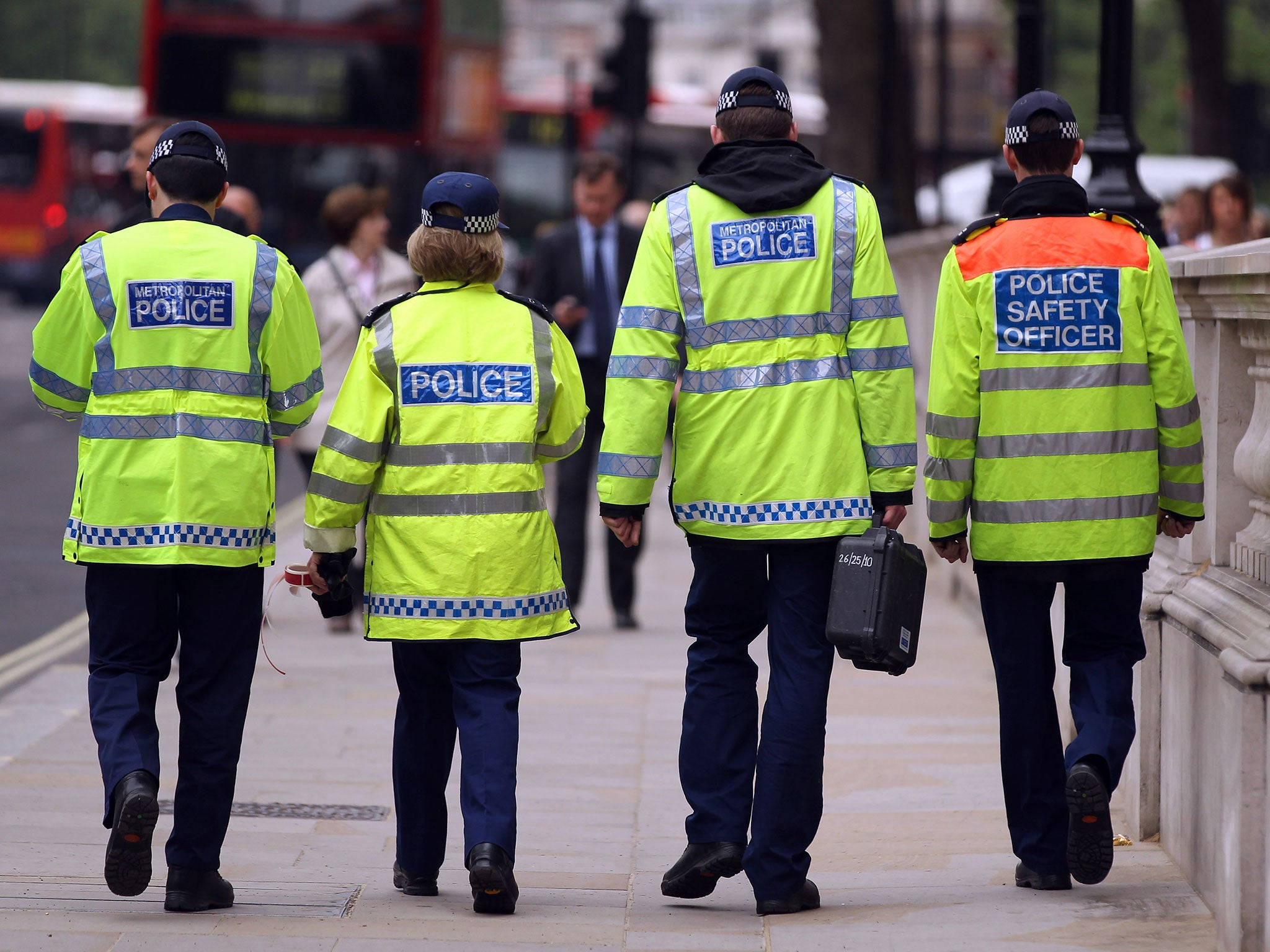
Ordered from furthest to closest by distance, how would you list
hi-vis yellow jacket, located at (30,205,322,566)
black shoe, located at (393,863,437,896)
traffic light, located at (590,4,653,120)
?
traffic light, located at (590,4,653,120) < black shoe, located at (393,863,437,896) < hi-vis yellow jacket, located at (30,205,322,566)

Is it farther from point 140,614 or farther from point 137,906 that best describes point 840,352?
point 137,906

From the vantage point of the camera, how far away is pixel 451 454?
4.65 meters

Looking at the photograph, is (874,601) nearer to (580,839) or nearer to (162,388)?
(580,839)

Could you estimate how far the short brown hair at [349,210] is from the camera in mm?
9039

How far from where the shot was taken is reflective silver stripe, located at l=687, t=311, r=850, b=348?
470 centimetres

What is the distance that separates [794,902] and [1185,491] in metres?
1.34

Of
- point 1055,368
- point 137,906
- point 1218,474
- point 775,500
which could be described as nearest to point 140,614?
point 137,906

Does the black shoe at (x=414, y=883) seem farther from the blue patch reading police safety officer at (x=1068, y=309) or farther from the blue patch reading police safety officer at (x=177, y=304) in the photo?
the blue patch reading police safety officer at (x=1068, y=309)

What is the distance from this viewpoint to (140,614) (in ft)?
15.3

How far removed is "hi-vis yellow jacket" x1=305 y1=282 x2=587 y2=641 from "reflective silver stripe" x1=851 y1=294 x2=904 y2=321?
761 mm

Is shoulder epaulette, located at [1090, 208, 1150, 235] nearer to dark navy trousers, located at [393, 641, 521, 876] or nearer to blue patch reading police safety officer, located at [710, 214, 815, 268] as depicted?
blue patch reading police safety officer, located at [710, 214, 815, 268]

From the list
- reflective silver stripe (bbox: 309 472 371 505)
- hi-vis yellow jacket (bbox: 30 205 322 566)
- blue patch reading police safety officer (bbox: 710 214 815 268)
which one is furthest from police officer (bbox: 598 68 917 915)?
hi-vis yellow jacket (bbox: 30 205 322 566)

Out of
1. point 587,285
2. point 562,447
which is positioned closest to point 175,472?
point 562,447

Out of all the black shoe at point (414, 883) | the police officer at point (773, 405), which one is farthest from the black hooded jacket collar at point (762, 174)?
the black shoe at point (414, 883)
